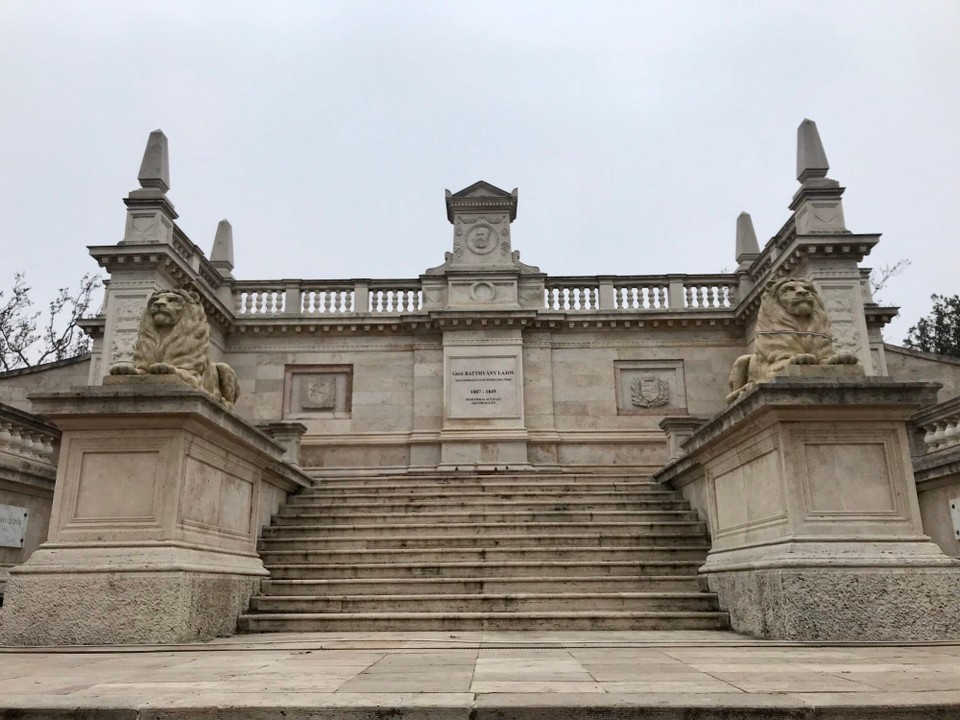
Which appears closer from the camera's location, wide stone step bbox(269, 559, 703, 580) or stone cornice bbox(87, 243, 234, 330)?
wide stone step bbox(269, 559, 703, 580)

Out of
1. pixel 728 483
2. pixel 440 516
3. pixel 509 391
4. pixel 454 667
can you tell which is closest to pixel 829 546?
pixel 728 483

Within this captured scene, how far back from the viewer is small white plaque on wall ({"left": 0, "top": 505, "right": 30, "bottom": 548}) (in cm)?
870

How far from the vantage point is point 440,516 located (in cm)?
1063

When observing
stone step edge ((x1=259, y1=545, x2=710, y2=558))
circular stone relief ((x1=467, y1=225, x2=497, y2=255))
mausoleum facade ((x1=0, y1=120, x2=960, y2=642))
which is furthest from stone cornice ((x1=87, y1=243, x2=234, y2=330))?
stone step edge ((x1=259, y1=545, x2=710, y2=558))

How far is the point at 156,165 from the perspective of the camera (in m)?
16.4

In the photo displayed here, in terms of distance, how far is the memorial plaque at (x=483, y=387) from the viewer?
1700 cm

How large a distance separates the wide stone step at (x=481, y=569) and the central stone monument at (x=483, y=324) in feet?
24.4

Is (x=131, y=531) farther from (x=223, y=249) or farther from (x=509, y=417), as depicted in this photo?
(x=223, y=249)

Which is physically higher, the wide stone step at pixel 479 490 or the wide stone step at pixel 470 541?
the wide stone step at pixel 479 490

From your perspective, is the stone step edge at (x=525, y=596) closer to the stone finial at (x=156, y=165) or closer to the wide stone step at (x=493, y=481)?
the wide stone step at (x=493, y=481)

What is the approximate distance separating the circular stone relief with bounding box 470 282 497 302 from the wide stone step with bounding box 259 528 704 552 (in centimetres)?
916

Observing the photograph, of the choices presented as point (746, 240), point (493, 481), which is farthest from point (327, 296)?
point (746, 240)

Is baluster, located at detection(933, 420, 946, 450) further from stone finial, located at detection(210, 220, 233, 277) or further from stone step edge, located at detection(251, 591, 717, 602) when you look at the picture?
stone finial, located at detection(210, 220, 233, 277)

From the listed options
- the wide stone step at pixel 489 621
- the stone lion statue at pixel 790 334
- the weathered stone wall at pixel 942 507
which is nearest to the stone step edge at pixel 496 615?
the wide stone step at pixel 489 621
